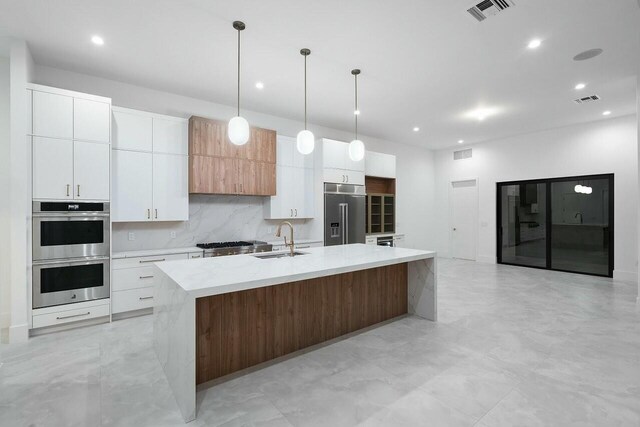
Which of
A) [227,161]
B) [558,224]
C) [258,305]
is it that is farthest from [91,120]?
[558,224]

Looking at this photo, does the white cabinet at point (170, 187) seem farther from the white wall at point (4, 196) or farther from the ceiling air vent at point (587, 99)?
the ceiling air vent at point (587, 99)

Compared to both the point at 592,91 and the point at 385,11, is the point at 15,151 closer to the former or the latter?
the point at 385,11

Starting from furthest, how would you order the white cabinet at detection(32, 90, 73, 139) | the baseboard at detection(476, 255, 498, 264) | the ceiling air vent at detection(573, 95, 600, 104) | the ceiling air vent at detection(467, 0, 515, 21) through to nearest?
1. the baseboard at detection(476, 255, 498, 264)
2. the ceiling air vent at detection(573, 95, 600, 104)
3. the white cabinet at detection(32, 90, 73, 139)
4. the ceiling air vent at detection(467, 0, 515, 21)

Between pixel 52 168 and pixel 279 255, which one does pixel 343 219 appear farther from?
pixel 52 168

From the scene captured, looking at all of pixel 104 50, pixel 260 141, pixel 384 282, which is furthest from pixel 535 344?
pixel 104 50

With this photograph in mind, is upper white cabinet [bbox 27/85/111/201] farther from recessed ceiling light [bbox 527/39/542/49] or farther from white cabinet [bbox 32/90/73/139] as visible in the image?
recessed ceiling light [bbox 527/39/542/49]

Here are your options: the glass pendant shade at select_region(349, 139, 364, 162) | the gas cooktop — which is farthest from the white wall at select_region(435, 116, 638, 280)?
the gas cooktop

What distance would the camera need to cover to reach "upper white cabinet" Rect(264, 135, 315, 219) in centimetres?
532

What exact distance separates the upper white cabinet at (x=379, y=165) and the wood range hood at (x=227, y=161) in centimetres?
238

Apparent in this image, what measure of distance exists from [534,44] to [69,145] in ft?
16.7

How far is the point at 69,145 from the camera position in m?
3.41

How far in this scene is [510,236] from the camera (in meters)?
7.46

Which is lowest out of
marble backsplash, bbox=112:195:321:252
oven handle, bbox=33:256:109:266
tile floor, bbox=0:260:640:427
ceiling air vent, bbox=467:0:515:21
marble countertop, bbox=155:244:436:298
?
tile floor, bbox=0:260:640:427

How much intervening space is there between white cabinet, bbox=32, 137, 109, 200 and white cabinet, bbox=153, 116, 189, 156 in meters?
0.68
